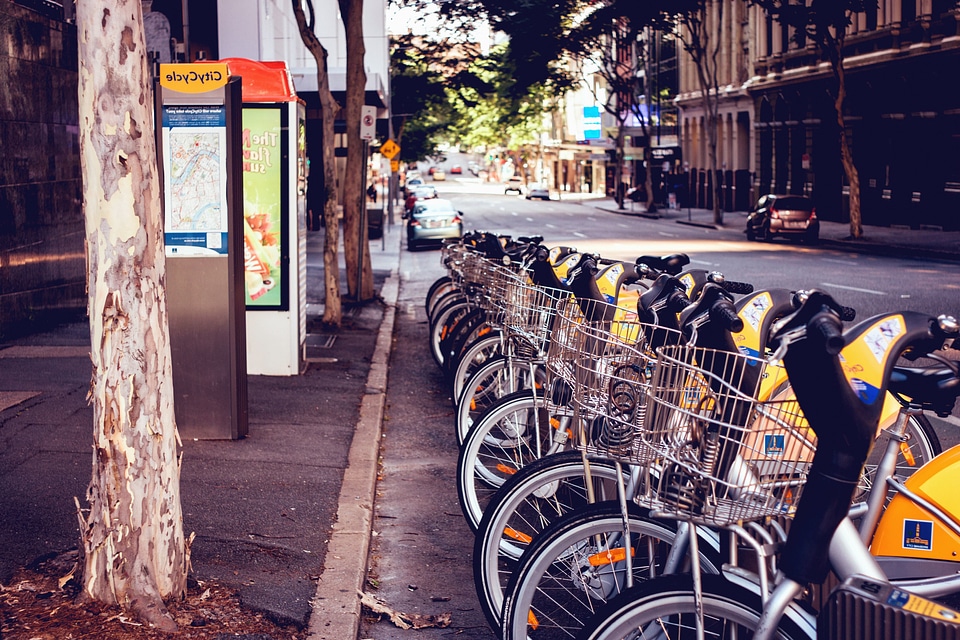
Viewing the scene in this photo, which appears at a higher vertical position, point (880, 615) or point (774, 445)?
point (774, 445)

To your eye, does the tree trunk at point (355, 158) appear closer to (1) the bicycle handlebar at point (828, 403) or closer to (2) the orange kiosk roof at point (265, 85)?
(2) the orange kiosk roof at point (265, 85)

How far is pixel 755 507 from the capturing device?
9.17ft

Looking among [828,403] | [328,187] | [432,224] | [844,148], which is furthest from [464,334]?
[432,224]

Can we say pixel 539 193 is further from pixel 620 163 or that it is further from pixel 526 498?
pixel 526 498

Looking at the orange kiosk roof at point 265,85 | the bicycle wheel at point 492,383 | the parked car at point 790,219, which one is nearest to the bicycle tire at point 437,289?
the orange kiosk roof at point 265,85

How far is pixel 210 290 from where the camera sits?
763 cm

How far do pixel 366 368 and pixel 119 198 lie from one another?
23.1ft

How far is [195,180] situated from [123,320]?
378 centimetres

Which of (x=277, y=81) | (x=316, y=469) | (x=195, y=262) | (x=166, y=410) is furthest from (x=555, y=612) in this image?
(x=277, y=81)

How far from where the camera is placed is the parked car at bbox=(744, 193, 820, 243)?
1335 inches

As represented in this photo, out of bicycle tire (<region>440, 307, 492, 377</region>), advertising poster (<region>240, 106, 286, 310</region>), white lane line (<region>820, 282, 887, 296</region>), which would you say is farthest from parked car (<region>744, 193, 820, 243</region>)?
bicycle tire (<region>440, 307, 492, 377</region>)

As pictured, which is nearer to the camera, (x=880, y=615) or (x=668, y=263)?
(x=880, y=615)

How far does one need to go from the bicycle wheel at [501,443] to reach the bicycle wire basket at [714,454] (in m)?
2.16

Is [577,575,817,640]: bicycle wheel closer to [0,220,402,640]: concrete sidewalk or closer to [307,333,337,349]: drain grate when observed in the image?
[0,220,402,640]: concrete sidewalk
